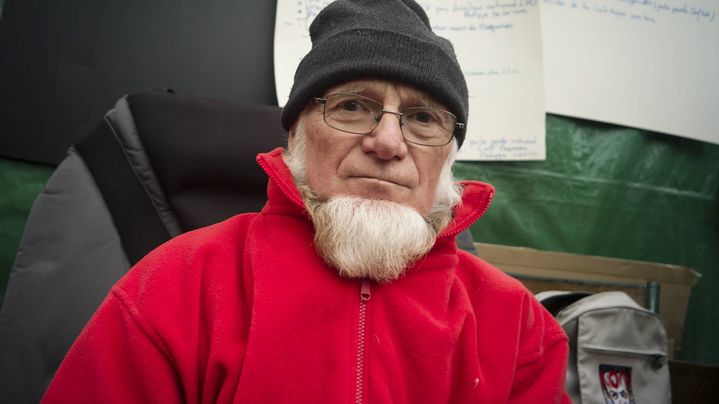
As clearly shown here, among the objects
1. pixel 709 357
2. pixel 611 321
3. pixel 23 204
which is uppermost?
pixel 23 204

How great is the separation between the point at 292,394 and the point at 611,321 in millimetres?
824

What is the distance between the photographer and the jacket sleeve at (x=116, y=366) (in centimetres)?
78

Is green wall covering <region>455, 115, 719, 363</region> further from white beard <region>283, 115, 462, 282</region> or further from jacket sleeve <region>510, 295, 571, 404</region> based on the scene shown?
white beard <region>283, 115, 462, 282</region>

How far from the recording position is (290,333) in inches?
33.2

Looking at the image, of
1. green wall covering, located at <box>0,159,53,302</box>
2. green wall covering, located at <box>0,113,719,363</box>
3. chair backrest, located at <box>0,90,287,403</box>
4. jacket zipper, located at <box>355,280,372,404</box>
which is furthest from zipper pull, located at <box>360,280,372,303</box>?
green wall covering, located at <box>0,159,53,302</box>

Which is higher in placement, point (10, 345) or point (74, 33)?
point (74, 33)

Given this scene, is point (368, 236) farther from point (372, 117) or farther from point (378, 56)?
point (378, 56)

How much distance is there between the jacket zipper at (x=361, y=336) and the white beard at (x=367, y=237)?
28mm

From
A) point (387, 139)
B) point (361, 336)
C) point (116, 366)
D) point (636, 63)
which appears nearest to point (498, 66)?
point (636, 63)

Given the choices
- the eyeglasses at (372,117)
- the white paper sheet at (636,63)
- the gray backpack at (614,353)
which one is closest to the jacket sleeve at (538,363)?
the gray backpack at (614,353)

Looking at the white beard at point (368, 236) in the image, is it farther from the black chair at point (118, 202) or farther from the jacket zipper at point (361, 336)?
the black chair at point (118, 202)

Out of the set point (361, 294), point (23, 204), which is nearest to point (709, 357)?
point (361, 294)

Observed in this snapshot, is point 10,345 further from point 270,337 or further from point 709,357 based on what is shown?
point 709,357

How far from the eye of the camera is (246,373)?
80 cm
